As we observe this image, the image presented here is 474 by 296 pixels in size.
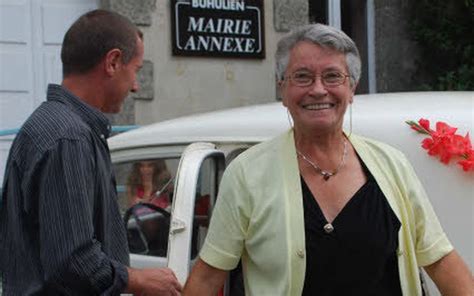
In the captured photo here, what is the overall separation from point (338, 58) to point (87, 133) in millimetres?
725

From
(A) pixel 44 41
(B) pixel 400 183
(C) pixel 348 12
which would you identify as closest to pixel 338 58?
(B) pixel 400 183

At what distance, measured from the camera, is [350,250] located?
2.48 m

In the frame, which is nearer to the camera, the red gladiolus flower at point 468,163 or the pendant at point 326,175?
the pendant at point 326,175

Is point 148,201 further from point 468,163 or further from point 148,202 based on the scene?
point 468,163

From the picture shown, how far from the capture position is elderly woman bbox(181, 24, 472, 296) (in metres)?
2.48

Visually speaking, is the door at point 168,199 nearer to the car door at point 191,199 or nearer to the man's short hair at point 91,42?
the car door at point 191,199

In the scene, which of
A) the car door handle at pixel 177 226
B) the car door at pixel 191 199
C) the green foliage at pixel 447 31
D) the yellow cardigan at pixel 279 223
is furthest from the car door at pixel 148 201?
the green foliage at pixel 447 31

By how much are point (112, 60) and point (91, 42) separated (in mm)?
74

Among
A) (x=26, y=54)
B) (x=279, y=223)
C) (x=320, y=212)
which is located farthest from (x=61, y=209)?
(x=26, y=54)

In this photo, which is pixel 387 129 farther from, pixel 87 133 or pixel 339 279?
pixel 87 133

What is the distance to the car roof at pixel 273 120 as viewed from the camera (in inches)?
122

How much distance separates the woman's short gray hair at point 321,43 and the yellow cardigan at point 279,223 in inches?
9.3

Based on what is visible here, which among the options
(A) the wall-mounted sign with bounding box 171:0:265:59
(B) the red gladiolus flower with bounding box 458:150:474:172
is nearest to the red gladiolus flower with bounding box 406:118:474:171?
(B) the red gladiolus flower with bounding box 458:150:474:172

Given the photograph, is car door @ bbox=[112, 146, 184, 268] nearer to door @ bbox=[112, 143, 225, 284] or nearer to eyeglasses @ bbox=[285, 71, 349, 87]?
door @ bbox=[112, 143, 225, 284]
